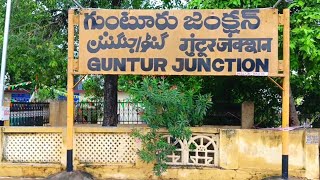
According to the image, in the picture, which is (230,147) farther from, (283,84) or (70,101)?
(70,101)

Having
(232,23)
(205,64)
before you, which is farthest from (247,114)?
(232,23)

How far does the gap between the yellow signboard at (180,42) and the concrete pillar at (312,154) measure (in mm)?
1494

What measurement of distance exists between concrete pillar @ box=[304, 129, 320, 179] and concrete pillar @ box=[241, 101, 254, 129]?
4.99 m

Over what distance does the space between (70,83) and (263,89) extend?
810 centimetres

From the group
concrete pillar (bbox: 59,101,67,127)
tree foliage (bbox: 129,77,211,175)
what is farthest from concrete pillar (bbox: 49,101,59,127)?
tree foliage (bbox: 129,77,211,175)

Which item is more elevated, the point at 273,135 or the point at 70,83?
the point at 70,83

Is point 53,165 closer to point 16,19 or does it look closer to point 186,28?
point 186,28

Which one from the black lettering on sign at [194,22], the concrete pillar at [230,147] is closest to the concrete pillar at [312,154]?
the concrete pillar at [230,147]

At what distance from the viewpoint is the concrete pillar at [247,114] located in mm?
13078

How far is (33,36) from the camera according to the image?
11445 mm

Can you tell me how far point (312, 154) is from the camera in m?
8.05

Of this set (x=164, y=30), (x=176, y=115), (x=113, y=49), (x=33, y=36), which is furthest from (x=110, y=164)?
(x=33, y=36)

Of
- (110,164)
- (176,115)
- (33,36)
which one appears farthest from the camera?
(33,36)

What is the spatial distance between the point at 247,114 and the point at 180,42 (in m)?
5.91
